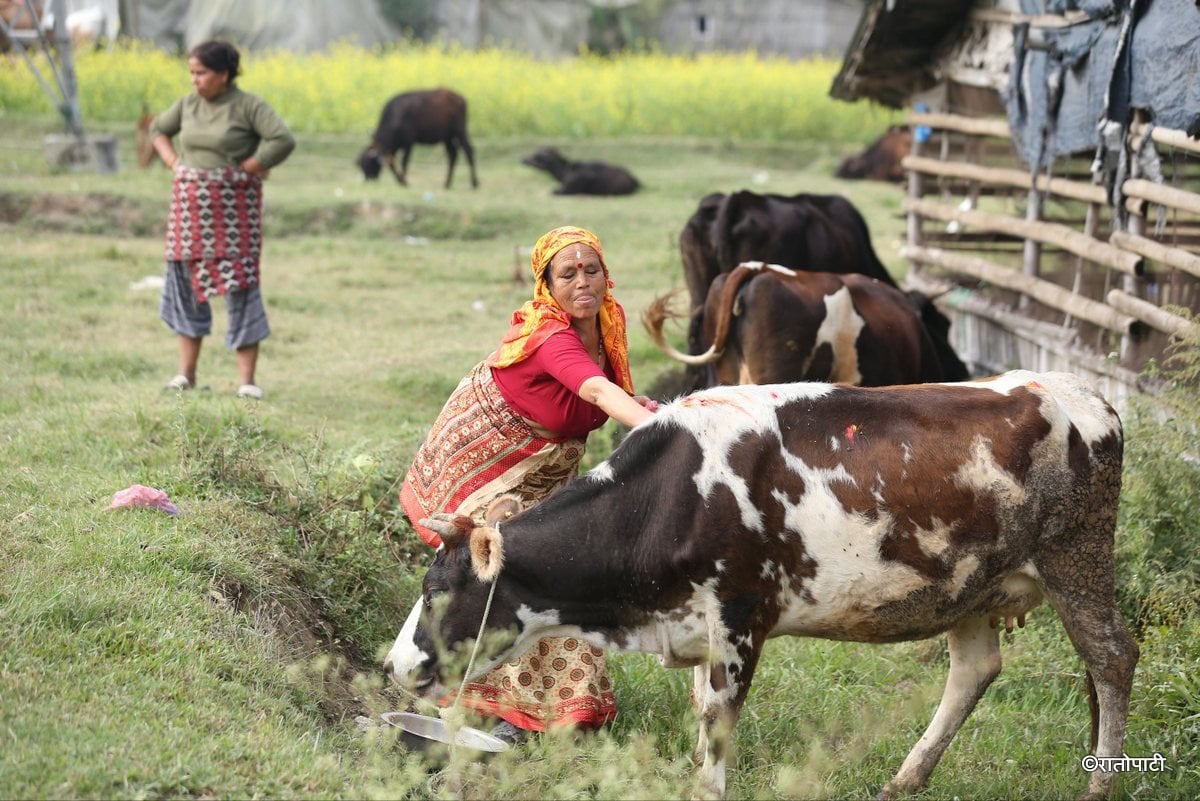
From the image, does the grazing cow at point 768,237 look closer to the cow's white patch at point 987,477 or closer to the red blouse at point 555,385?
the red blouse at point 555,385

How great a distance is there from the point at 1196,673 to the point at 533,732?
2332 millimetres

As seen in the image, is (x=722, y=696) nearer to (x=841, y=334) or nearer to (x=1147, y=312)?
(x=841, y=334)

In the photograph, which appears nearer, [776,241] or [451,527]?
[451,527]

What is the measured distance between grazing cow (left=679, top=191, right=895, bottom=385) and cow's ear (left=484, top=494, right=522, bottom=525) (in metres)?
4.47

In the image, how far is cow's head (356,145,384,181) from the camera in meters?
18.1

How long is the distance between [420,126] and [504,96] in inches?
209

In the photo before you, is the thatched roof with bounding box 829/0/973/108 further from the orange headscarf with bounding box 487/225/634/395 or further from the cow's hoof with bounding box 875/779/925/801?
the cow's hoof with bounding box 875/779/925/801

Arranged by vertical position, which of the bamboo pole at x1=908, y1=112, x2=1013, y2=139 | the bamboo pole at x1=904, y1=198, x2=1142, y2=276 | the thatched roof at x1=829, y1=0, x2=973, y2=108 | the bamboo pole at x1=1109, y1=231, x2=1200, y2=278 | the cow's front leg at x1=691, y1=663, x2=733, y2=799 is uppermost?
the thatched roof at x1=829, y1=0, x2=973, y2=108

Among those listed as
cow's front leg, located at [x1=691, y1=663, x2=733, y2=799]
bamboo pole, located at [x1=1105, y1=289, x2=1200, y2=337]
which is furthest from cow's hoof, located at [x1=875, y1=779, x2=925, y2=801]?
bamboo pole, located at [x1=1105, y1=289, x2=1200, y2=337]

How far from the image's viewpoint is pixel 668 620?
3992 mm

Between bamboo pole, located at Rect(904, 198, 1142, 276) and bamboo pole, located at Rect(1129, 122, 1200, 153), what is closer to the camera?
bamboo pole, located at Rect(1129, 122, 1200, 153)

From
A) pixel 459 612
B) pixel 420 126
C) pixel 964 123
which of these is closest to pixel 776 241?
pixel 964 123

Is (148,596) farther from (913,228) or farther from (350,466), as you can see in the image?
(913,228)

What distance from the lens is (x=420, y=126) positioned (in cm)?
1861
